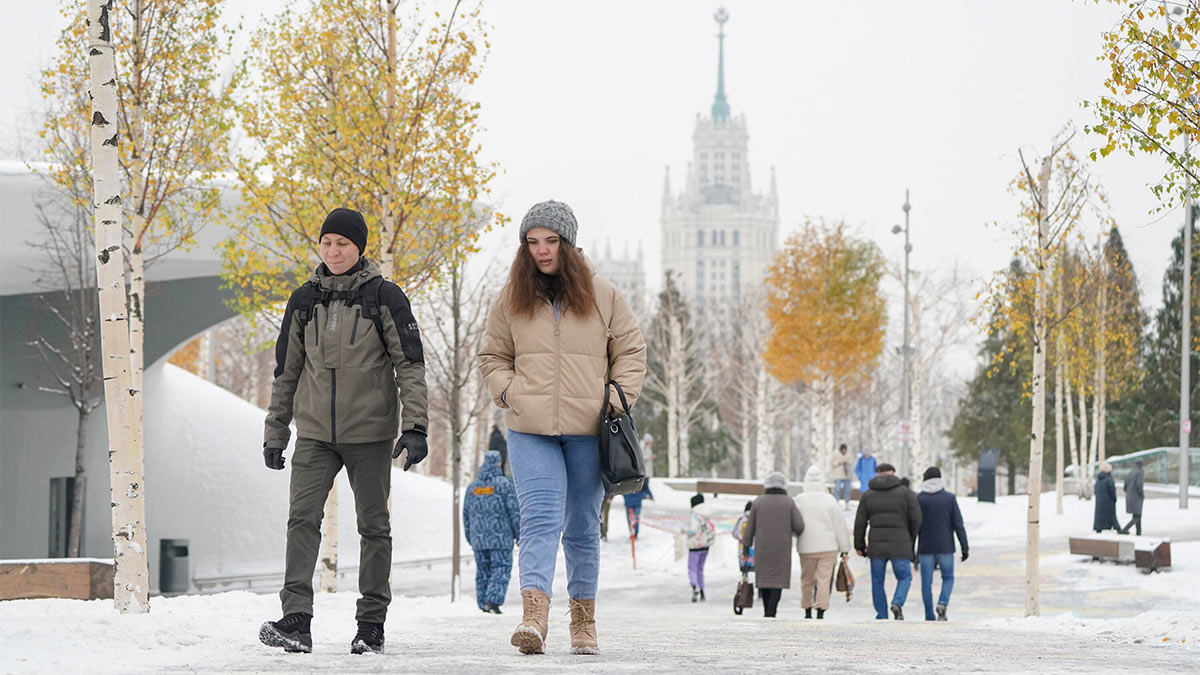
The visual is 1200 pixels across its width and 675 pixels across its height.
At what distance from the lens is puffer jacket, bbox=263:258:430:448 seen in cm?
621

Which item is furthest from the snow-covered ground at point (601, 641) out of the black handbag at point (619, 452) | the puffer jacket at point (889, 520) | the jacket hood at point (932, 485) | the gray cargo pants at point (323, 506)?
the jacket hood at point (932, 485)

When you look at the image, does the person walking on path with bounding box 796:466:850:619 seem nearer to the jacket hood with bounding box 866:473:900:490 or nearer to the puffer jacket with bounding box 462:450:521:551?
the jacket hood with bounding box 866:473:900:490

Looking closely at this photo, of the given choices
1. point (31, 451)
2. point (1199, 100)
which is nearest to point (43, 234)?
point (31, 451)

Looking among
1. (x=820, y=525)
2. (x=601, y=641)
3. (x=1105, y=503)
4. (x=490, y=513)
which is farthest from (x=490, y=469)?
(x=1105, y=503)

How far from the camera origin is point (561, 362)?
20.2ft

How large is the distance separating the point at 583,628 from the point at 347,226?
2.07m

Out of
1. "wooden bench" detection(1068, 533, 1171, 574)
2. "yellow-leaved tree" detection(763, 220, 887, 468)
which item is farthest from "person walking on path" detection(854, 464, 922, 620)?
"yellow-leaved tree" detection(763, 220, 887, 468)

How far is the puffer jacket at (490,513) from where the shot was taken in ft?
49.1

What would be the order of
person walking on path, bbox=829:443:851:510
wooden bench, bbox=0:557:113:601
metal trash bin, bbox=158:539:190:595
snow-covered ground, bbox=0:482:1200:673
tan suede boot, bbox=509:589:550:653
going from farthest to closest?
person walking on path, bbox=829:443:851:510 < metal trash bin, bbox=158:539:190:595 < wooden bench, bbox=0:557:113:601 < tan suede boot, bbox=509:589:550:653 < snow-covered ground, bbox=0:482:1200:673

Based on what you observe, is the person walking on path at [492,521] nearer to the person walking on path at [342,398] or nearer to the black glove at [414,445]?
the person walking on path at [342,398]

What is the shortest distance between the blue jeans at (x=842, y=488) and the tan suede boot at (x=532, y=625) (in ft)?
100

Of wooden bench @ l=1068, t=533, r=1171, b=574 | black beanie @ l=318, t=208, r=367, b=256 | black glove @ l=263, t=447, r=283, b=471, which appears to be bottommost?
wooden bench @ l=1068, t=533, r=1171, b=574

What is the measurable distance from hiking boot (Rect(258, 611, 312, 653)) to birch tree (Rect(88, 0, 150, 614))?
2406mm

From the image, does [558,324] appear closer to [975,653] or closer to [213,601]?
[975,653]
